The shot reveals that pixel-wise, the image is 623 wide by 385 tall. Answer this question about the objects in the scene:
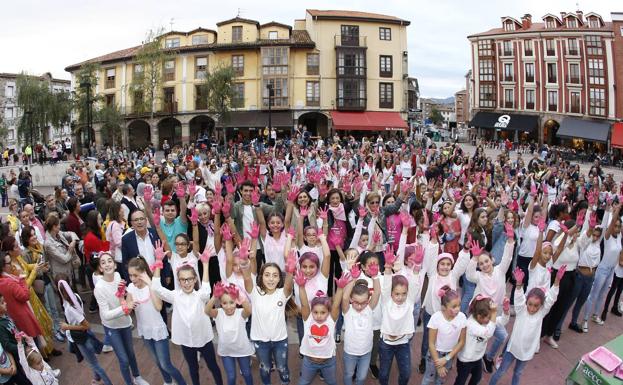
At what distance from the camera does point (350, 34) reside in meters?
36.2

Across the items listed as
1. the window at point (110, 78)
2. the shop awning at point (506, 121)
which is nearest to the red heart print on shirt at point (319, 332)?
the window at point (110, 78)

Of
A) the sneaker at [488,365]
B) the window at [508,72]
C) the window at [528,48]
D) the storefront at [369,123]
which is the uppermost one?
the window at [528,48]

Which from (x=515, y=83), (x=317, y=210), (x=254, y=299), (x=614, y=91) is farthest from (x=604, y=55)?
(x=254, y=299)

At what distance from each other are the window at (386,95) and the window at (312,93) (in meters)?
5.10

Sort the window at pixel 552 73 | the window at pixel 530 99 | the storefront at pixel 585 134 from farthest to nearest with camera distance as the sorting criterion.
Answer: the window at pixel 530 99
the window at pixel 552 73
the storefront at pixel 585 134

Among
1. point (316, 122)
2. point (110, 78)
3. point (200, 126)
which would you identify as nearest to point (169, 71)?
point (200, 126)

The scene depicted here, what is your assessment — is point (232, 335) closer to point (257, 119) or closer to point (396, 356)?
point (396, 356)

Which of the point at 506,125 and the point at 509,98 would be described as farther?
the point at 509,98

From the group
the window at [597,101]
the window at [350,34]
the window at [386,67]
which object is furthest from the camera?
the window at [597,101]

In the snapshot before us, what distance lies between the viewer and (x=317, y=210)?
23.7 ft

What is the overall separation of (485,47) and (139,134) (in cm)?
3404

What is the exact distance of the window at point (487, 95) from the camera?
153 ft

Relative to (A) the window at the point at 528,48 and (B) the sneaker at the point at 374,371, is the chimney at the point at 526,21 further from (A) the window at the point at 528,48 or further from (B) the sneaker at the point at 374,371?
(B) the sneaker at the point at 374,371

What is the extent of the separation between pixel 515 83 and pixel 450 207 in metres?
42.6
